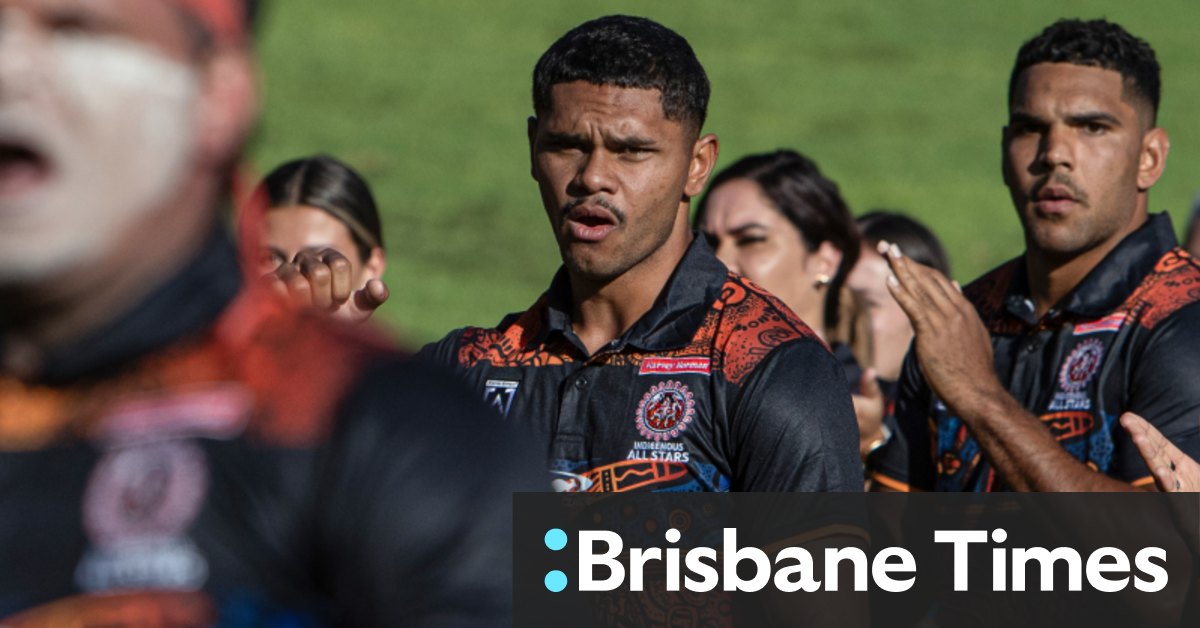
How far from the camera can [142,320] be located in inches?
86.0

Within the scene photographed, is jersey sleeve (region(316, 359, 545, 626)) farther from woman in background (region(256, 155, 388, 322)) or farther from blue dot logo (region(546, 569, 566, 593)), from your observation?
woman in background (region(256, 155, 388, 322))

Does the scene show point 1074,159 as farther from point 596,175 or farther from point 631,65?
point 596,175

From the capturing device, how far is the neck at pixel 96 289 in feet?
7.10

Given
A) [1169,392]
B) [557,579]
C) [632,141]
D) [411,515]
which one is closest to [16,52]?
[411,515]

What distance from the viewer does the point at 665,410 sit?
185 inches

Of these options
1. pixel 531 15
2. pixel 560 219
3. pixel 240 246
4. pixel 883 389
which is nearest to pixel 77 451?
pixel 240 246

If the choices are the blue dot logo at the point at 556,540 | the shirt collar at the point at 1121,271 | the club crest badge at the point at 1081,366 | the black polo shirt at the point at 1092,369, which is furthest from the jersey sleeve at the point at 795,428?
the shirt collar at the point at 1121,271

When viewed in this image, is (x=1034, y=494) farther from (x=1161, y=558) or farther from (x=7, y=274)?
(x=7, y=274)

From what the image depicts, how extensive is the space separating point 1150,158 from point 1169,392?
1031 millimetres

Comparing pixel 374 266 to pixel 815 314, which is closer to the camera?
pixel 374 266

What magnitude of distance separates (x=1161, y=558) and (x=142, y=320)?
3.81m

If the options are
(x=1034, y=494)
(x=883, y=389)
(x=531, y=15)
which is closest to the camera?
(x=1034, y=494)

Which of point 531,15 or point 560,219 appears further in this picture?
point 531,15

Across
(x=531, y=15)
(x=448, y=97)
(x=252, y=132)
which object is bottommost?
(x=252, y=132)
